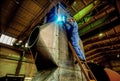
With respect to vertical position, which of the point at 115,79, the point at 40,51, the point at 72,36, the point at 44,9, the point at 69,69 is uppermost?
the point at 44,9

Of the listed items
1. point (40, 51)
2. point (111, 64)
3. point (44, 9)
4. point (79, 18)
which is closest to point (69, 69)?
point (40, 51)

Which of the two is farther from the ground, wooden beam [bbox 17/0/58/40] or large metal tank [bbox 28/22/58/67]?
wooden beam [bbox 17/0/58/40]

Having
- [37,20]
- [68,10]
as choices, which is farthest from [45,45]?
[37,20]

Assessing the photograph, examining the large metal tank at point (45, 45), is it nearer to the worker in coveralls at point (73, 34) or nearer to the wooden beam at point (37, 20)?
the worker in coveralls at point (73, 34)

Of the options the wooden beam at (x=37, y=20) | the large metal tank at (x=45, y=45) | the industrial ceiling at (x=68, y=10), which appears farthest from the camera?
the wooden beam at (x=37, y=20)

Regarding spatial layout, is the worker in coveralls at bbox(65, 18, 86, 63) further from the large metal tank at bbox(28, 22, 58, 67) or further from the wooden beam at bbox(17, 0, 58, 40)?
the wooden beam at bbox(17, 0, 58, 40)

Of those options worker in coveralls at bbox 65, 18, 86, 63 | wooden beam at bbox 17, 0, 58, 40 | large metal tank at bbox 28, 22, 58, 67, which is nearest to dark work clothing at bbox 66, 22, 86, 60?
worker in coveralls at bbox 65, 18, 86, 63

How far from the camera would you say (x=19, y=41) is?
9.02 meters

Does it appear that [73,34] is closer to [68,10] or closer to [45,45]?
[45,45]

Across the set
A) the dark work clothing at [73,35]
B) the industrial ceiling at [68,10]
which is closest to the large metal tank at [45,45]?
the dark work clothing at [73,35]

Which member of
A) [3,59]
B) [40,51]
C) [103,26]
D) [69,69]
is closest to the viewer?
[40,51]

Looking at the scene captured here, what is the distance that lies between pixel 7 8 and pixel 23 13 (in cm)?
100

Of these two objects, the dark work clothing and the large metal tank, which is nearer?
the large metal tank

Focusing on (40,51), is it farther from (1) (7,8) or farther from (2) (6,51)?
(2) (6,51)
